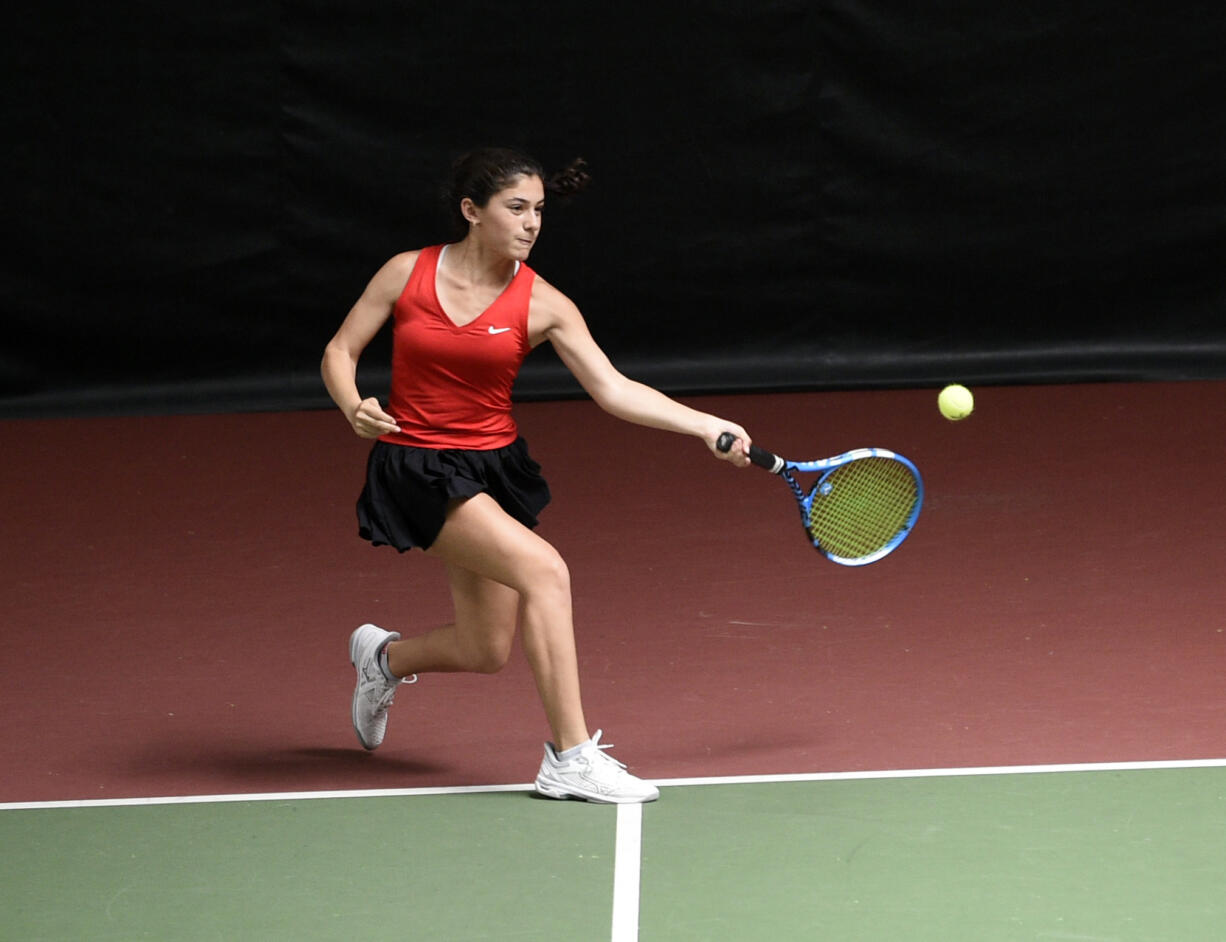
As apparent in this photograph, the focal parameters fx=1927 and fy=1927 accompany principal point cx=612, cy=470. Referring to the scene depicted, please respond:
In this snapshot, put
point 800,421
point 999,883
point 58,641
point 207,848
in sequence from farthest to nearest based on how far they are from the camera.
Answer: point 800,421, point 58,641, point 207,848, point 999,883

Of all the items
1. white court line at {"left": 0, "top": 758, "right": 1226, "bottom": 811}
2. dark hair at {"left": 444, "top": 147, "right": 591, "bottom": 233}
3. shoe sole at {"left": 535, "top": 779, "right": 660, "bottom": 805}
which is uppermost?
dark hair at {"left": 444, "top": 147, "right": 591, "bottom": 233}

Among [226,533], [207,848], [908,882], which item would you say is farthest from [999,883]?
[226,533]

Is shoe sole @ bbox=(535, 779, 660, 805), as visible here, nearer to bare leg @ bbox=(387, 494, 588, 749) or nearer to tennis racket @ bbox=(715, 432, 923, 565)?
bare leg @ bbox=(387, 494, 588, 749)

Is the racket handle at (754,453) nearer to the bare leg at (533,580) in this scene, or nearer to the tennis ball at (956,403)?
the bare leg at (533,580)

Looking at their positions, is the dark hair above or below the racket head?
above

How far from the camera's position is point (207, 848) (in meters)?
3.82

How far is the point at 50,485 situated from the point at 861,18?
4174 millimetres

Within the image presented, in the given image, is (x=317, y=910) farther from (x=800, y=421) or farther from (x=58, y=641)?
(x=800, y=421)

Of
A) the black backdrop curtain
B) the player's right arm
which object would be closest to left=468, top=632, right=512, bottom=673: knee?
the player's right arm

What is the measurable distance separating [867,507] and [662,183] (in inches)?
198

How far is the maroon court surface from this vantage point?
14.5 feet

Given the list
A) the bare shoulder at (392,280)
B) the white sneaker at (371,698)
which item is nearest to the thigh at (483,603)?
the white sneaker at (371,698)

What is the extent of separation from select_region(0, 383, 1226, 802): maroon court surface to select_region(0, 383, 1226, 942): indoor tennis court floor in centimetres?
2

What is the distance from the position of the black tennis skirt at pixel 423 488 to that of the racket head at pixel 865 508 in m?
0.65
